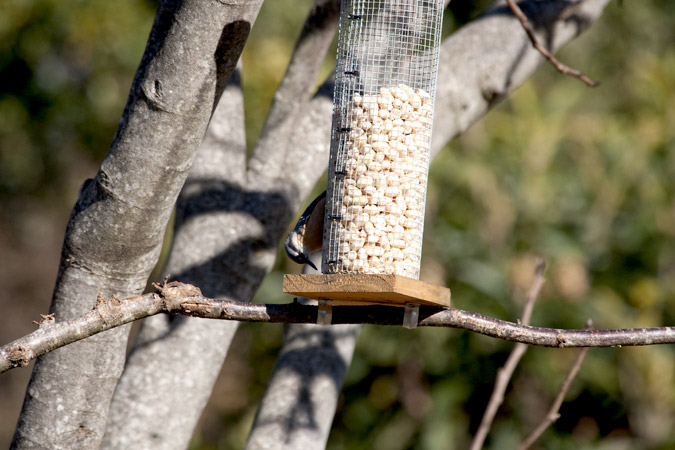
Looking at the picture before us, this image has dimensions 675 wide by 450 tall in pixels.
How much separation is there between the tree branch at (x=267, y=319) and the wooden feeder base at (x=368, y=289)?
0.18 feet

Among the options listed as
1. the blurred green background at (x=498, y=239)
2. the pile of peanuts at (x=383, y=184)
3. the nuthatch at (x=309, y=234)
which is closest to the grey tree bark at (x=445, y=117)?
the nuthatch at (x=309, y=234)

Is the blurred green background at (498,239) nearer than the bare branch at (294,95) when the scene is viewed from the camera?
No

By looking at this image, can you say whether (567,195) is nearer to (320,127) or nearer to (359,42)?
(320,127)

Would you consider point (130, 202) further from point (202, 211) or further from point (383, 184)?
point (202, 211)

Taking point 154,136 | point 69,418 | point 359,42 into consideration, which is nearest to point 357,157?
point 359,42

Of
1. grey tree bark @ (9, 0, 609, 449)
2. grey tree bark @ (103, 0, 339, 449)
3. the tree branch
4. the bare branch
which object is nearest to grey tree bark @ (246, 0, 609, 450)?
grey tree bark @ (9, 0, 609, 449)

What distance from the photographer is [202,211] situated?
2.64 m

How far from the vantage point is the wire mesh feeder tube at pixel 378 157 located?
1961mm

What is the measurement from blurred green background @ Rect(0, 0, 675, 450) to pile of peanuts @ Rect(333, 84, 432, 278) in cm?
345

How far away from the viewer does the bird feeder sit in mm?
1960

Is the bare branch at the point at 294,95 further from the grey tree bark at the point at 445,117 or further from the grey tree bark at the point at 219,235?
the grey tree bark at the point at 445,117

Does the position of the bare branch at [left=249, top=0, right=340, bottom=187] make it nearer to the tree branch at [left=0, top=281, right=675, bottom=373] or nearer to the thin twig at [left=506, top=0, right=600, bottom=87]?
the thin twig at [left=506, top=0, right=600, bottom=87]

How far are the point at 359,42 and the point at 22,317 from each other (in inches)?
338

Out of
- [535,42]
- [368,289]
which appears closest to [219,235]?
[368,289]
